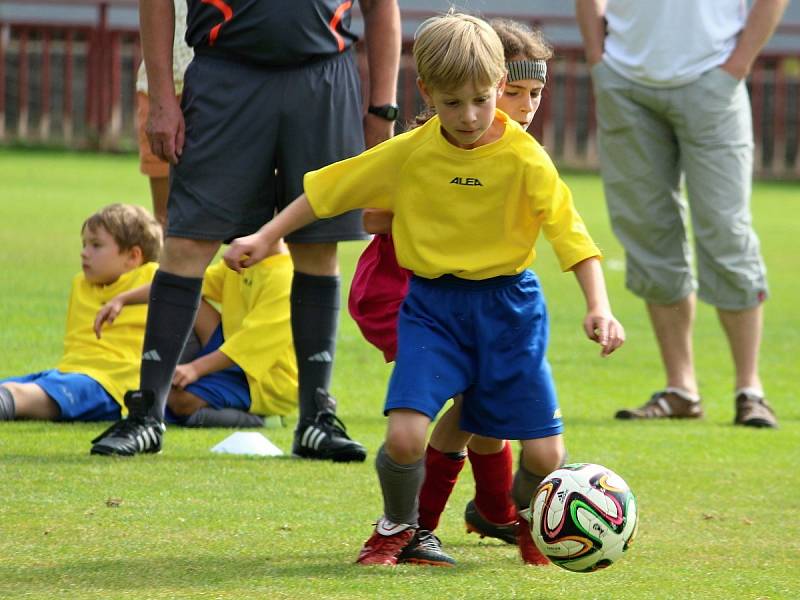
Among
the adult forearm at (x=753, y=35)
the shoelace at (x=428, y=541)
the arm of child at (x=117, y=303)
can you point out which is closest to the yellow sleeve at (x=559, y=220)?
the shoelace at (x=428, y=541)

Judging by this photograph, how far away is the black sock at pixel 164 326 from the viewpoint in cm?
536

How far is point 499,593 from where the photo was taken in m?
3.72

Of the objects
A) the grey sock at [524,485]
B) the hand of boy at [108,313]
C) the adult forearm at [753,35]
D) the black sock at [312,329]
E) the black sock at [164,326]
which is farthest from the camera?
the adult forearm at [753,35]

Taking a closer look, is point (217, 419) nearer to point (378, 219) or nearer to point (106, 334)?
point (106, 334)

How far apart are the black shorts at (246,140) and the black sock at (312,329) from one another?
21 centimetres

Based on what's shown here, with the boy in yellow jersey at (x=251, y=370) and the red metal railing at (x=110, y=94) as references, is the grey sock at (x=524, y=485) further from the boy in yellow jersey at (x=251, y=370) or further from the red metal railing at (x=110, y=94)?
the red metal railing at (x=110, y=94)

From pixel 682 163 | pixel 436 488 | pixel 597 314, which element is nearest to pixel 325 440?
pixel 436 488

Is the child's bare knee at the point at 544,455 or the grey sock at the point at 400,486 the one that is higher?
the child's bare knee at the point at 544,455

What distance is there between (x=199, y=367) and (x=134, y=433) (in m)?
0.90

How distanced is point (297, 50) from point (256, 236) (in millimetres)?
1471

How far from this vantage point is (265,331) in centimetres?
623

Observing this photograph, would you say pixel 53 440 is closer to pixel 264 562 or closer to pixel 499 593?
pixel 264 562

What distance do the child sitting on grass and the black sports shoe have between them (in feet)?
2.84

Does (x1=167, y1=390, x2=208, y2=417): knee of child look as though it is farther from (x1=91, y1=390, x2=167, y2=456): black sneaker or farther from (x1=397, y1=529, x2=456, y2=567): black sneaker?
(x1=397, y1=529, x2=456, y2=567): black sneaker
